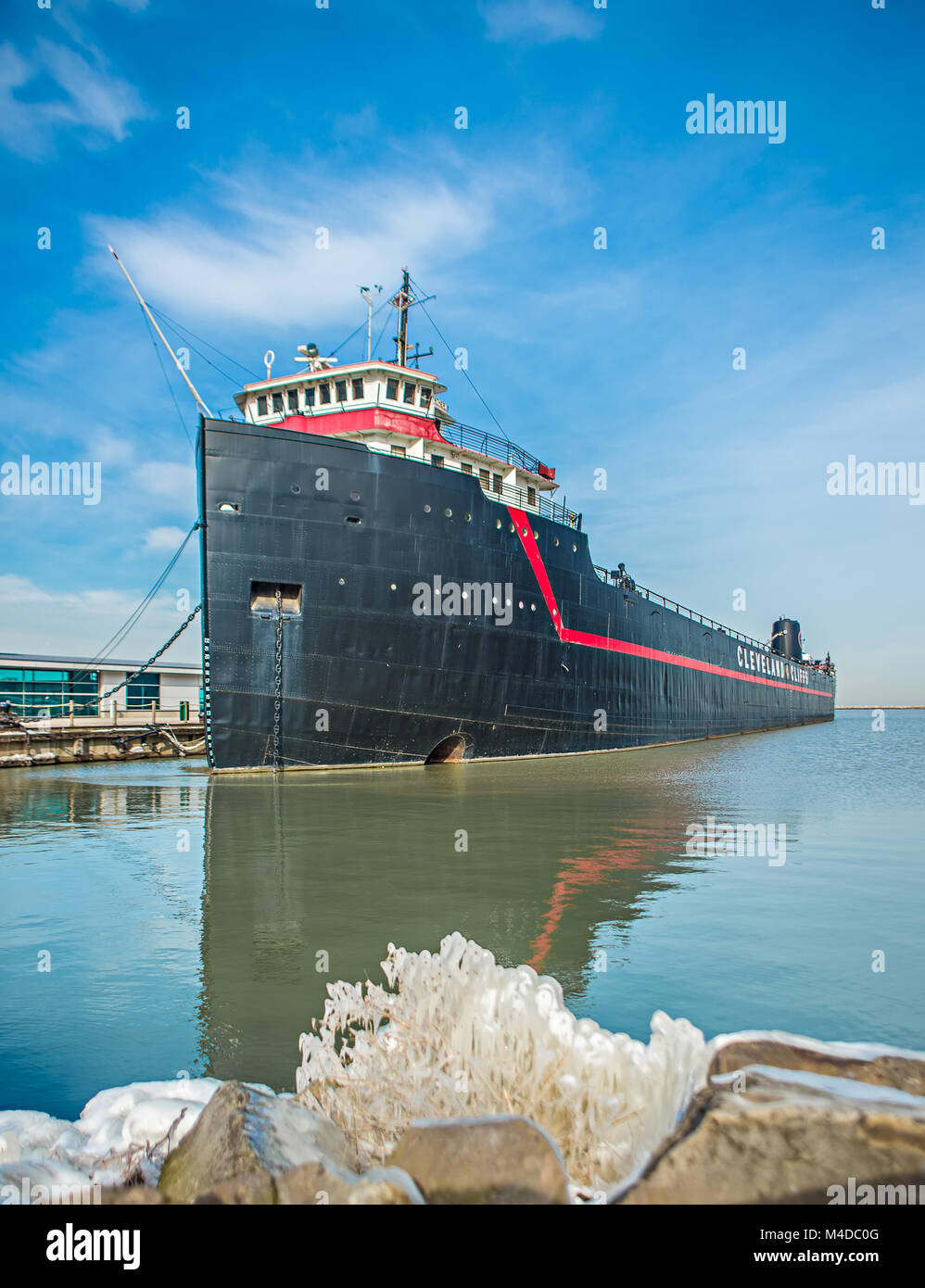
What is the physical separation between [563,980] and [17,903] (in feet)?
14.6

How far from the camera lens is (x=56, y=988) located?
4.11 meters

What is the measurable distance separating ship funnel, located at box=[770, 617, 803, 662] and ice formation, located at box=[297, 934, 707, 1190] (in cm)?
Answer: 6136

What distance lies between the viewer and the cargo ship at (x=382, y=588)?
567 inches

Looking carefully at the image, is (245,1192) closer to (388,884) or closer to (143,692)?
(388,884)

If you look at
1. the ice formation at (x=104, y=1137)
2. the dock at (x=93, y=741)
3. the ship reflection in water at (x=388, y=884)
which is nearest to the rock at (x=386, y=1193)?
the ice formation at (x=104, y=1137)

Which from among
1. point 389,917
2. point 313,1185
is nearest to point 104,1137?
point 313,1185

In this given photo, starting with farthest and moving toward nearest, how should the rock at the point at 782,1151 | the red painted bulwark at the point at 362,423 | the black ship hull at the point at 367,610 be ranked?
the red painted bulwark at the point at 362,423 → the black ship hull at the point at 367,610 → the rock at the point at 782,1151

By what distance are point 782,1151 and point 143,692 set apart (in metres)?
32.1

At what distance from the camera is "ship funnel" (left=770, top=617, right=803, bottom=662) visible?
59219mm

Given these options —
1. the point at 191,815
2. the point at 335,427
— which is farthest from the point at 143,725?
the point at 191,815

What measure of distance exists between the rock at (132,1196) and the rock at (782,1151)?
3.76 feet

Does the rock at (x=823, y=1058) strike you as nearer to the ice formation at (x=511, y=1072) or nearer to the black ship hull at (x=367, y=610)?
the ice formation at (x=511, y=1072)
